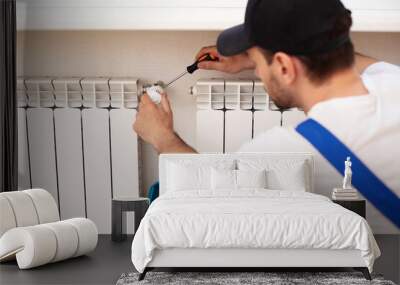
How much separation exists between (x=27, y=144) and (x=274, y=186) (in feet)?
5.67

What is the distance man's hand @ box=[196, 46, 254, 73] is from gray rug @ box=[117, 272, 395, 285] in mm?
1509

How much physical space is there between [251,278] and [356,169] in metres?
1.03

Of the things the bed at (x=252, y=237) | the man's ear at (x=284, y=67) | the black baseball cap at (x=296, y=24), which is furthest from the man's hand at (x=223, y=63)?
the black baseball cap at (x=296, y=24)

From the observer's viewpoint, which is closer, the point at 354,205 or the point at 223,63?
the point at 354,205

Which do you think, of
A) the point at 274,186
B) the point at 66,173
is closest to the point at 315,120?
the point at 274,186

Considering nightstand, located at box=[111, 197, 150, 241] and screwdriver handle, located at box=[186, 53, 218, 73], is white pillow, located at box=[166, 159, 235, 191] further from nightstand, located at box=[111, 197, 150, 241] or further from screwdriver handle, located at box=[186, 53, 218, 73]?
screwdriver handle, located at box=[186, 53, 218, 73]

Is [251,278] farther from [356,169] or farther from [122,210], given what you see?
[122,210]

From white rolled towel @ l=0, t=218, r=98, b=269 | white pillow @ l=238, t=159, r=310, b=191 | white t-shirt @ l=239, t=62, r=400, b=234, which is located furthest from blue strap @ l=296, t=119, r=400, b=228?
Result: white rolled towel @ l=0, t=218, r=98, b=269

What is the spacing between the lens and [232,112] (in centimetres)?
524

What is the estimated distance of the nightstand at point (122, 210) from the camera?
5.03m

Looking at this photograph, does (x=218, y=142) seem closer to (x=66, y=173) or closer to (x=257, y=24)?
(x=66, y=173)

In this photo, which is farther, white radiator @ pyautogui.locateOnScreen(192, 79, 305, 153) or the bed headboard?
white radiator @ pyautogui.locateOnScreen(192, 79, 305, 153)

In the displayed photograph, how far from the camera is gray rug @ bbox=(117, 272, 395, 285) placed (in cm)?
393

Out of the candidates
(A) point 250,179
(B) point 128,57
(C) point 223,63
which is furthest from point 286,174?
(B) point 128,57
